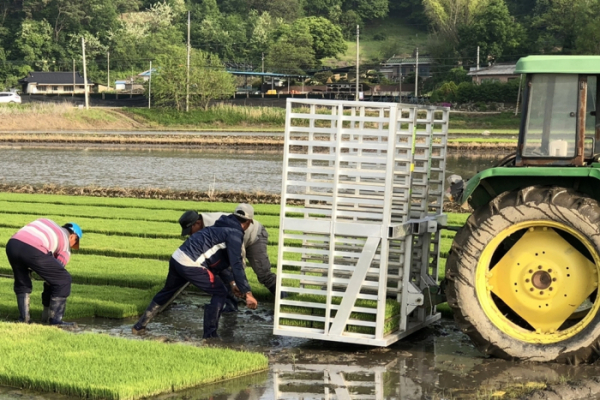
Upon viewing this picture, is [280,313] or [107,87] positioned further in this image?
[107,87]

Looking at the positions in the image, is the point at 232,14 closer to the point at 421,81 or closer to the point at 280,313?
the point at 421,81

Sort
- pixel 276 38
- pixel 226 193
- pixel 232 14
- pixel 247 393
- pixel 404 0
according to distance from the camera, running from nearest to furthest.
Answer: pixel 247 393
pixel 226 193
pixel 276 38
pixel 232 14
pixel 404 0

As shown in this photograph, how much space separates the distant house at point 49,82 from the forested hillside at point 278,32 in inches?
152

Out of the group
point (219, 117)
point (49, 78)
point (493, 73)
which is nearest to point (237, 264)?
point (219, 117)

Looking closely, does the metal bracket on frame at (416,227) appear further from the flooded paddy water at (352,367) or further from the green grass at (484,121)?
the green grass at (484,121)

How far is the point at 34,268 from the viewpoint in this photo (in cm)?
1001

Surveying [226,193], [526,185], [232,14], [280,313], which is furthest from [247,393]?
[232,14]

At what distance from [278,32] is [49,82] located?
30137 millimetres

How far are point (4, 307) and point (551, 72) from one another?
706 centimetres

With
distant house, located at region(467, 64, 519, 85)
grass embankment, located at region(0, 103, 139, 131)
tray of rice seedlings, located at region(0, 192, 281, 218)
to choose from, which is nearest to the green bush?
distant house, located at region(467, 64, 519, 85)

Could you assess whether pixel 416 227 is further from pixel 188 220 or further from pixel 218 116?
pixel 218 116

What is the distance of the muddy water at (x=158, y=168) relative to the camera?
30.2m

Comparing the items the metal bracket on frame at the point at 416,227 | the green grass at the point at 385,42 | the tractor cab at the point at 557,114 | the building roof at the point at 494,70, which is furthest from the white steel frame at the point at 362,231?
the green grass at the point at 385,42

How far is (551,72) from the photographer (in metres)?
8.46
